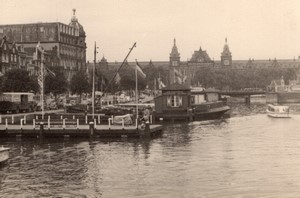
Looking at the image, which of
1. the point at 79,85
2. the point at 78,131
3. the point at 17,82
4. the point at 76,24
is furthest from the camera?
the point at 76,24

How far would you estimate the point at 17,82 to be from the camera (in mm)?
96688

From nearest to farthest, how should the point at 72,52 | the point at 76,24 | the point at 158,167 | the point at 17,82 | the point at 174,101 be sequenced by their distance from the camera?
the point at 158,167 < the point at 174,101 < the point at 17,82 < the point at 72,52 < the point at 76,24

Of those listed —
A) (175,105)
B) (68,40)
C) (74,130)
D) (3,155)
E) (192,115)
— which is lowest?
(3,155)

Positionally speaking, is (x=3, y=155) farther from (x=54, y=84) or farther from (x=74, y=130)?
(x=54, y=84)

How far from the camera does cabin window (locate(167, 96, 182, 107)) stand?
87000 millimetres

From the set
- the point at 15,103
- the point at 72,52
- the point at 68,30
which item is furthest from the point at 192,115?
the point at 72,52

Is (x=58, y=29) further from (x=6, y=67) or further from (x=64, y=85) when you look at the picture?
(x=64, y=85)

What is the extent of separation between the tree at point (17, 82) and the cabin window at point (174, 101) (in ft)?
89.2

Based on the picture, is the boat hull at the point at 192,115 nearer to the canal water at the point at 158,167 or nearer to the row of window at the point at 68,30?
the canal water at the point at 158,167

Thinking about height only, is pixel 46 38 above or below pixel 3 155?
above

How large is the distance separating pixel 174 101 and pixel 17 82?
28880mm

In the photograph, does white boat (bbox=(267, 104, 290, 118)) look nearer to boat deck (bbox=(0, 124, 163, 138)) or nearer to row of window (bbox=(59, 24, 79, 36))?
boat deck (bbox=(0, 124, 163, 138))

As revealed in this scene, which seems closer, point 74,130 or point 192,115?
point 74,130

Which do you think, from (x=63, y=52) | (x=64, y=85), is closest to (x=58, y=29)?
(x=63, y=52)
